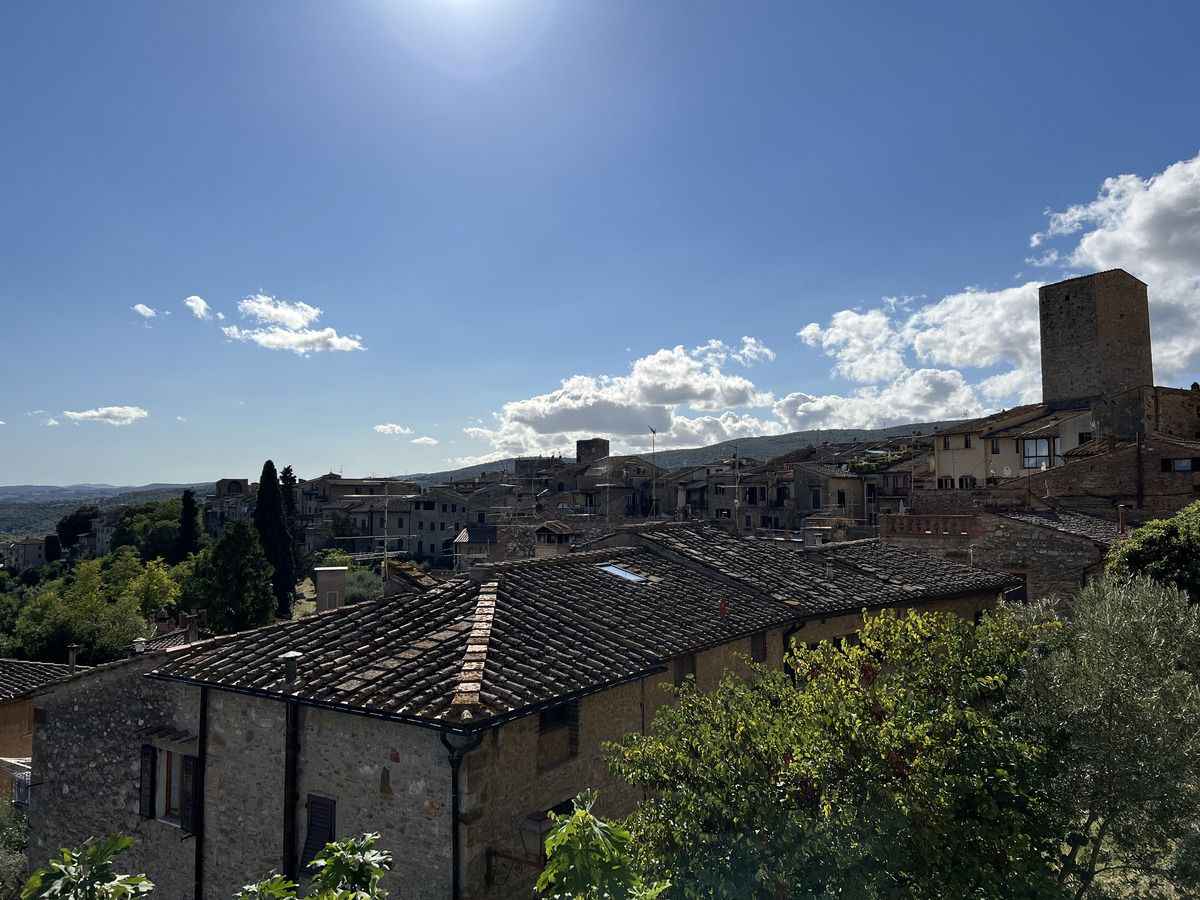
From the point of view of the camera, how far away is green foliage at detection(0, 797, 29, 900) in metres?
15.5

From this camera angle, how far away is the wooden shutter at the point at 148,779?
10.8 m

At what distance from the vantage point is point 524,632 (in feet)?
33.2

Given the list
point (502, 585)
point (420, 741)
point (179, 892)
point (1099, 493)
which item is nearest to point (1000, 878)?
point (420, 741)

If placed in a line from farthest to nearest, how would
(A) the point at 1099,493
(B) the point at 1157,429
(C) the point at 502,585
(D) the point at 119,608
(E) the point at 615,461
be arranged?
(E) the point at 615,461
(D) the point at 119,608
(B) the point at 1157,429
(A) the point at 1099,493
(C) the point at 502,585

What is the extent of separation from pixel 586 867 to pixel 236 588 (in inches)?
1595

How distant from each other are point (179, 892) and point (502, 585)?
645 cm

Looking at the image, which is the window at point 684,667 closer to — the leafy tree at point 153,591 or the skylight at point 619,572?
the skylight at point 619,572

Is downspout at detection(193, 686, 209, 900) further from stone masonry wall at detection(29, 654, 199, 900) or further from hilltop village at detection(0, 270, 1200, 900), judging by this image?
stone masonry wall at detection(29, 654, 199, 900)

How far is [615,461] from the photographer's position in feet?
276

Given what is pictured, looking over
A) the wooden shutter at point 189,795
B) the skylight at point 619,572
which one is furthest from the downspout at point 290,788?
the skylight at point 619,572

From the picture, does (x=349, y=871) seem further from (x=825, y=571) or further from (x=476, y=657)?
(x=825, y=571)

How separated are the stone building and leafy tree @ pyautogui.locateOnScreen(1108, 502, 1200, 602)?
6.02 metres

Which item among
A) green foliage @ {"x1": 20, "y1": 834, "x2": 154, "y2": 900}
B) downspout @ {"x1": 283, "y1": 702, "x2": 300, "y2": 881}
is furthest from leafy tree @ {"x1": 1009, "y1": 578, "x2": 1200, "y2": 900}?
downspout @ {"x1": 283, "y1": 702, "x2": 300, "y2": 881}

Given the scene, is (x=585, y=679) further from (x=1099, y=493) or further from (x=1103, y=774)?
(x=1099, y=493)
